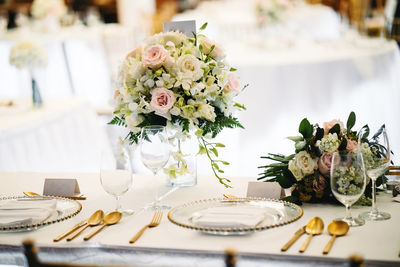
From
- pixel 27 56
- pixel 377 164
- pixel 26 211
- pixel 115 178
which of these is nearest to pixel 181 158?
pixel 115 178

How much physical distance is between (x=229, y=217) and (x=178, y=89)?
482 mm

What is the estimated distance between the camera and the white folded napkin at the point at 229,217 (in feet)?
4.84

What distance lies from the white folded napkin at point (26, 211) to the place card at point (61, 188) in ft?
0.58

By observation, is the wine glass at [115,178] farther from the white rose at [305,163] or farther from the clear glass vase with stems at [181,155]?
the white rose at [305,163]

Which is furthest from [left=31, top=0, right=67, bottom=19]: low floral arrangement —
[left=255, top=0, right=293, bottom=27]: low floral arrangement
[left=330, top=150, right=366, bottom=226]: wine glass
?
[left=330, top=150, right=366, bottom=226]: wine glass

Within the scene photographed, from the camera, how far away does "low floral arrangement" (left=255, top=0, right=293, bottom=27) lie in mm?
5352

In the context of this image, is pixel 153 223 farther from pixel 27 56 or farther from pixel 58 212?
pixel 27 56

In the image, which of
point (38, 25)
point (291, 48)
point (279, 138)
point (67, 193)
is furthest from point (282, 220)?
point (38, 25)

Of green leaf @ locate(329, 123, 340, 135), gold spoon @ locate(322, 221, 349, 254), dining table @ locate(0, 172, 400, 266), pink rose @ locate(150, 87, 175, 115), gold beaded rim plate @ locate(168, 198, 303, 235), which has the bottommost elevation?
dining table @ locate(0, 172, 400, 266)

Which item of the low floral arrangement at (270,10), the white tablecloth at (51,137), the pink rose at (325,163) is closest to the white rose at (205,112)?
the pink rose at (325,163)

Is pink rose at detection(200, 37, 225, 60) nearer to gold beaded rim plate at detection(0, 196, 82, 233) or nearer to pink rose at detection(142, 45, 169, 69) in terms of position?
pink rose at detection(142, 45, 169, 69)

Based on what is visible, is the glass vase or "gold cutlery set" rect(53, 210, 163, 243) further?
the glass vase

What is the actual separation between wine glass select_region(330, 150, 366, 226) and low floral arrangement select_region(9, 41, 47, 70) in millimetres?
2726

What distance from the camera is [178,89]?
1806 millimetres
